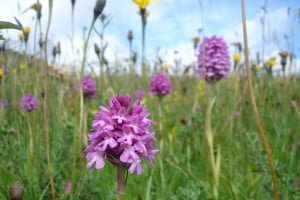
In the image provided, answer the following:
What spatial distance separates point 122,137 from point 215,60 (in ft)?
4.96

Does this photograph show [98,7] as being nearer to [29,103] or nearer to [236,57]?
[29,103]

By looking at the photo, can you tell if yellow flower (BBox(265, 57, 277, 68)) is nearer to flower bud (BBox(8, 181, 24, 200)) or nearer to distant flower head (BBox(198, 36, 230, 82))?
distant flower head (BBox(198, 36, 230, 82))

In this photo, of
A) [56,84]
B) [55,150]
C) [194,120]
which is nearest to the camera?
[55,150]

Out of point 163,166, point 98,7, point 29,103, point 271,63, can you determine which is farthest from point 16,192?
point 271,63

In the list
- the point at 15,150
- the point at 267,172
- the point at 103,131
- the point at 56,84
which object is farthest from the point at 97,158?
the point at 56,84

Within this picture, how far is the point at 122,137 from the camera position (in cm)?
77

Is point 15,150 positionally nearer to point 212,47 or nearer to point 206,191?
point 206,191

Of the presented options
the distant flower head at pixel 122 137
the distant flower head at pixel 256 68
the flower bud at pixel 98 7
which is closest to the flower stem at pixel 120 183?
the distant flower head at pixel 122 137

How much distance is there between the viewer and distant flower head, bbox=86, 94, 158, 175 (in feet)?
2.52

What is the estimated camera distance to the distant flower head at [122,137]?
0.77 m

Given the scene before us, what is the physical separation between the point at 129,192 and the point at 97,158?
94 cm

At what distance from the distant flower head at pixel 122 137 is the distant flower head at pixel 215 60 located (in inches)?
54.5

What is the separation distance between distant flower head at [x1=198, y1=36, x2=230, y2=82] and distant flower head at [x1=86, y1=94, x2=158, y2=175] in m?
1.38

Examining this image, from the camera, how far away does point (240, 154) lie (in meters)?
2.29
